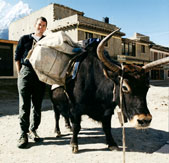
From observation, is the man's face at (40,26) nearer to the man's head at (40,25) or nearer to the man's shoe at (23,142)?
the man's head at (40,25)

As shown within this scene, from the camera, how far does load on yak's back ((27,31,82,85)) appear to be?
312 centimetres

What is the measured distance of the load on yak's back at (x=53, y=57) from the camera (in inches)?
123

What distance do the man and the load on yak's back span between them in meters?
0.32

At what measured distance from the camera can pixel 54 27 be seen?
20.0m

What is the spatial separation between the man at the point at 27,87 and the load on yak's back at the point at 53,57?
32 centimetres

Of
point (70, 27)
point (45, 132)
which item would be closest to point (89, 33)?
point (70, 27)

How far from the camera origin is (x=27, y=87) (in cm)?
342

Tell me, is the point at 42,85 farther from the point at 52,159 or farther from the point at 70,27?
the point at 70,27

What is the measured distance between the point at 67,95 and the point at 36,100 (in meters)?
0.77

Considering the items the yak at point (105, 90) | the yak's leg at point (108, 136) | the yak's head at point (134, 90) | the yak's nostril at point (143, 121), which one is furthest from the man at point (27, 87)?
the yak's nostril at point (143, 121)

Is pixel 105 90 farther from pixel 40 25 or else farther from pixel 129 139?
pixel 40 25

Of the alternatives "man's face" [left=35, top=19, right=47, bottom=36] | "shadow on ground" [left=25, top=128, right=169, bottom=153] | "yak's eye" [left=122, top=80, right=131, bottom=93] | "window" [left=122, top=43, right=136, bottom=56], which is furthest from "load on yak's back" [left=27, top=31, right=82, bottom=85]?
"window" [left=122, top=43, right=136, bottom=56]

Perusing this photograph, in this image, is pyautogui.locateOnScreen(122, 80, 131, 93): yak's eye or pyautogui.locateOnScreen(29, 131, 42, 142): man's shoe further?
pyautogui.locateOnScreen(29, 131, 42, 142): man's shoe

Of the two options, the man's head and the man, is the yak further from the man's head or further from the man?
the man's head
